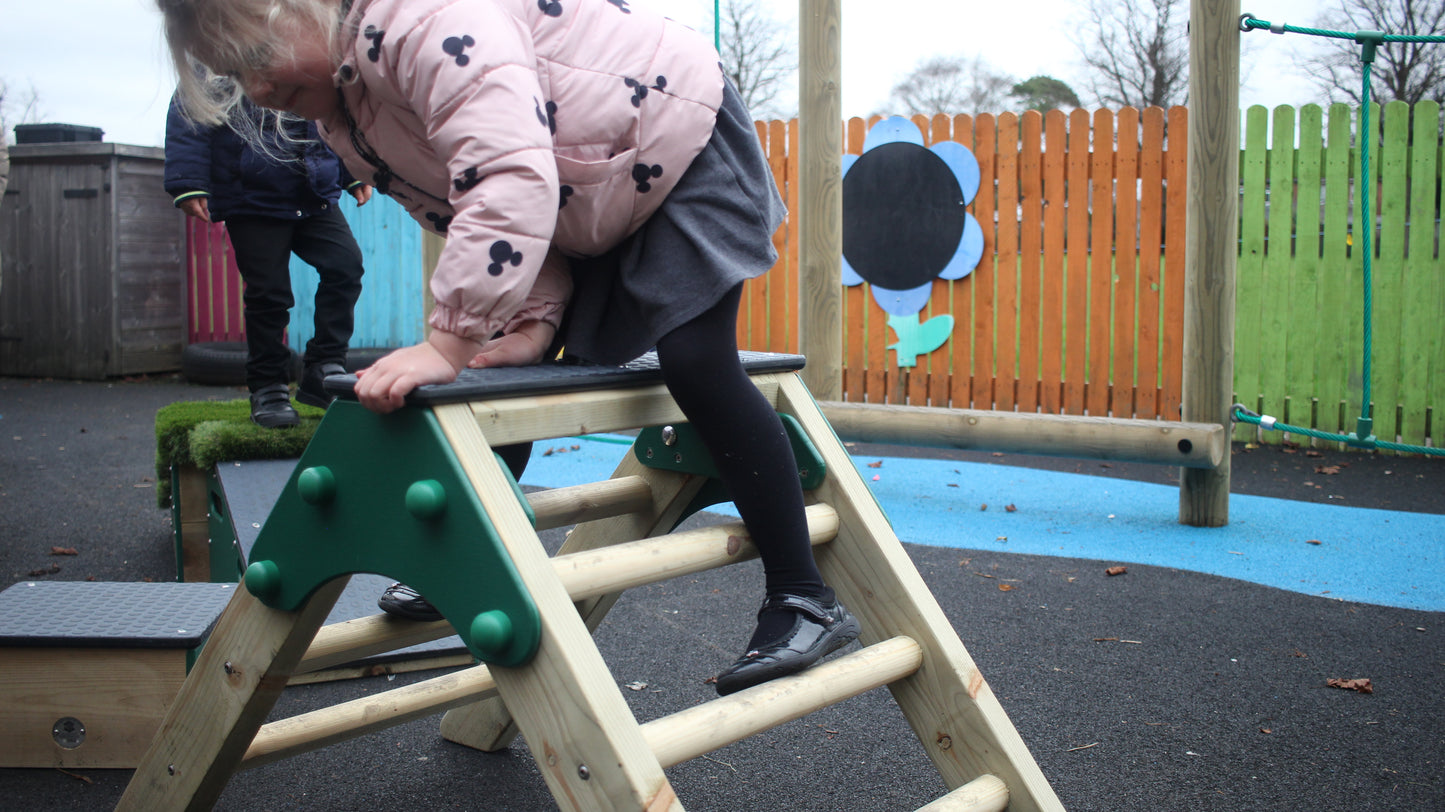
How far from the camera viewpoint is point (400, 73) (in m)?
1.32

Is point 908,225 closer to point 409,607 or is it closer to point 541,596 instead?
point 409,607

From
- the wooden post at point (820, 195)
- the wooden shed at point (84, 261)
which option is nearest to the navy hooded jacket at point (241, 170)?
the wooden post at point (820, 195)

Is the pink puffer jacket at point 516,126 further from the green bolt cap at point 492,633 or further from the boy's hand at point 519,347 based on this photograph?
the green bolt cap at point 492,633

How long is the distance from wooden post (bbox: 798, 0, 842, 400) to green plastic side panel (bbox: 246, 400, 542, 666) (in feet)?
10.5

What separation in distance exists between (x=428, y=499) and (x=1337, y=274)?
5.61 metres

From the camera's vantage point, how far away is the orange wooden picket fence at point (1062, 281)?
475 cm

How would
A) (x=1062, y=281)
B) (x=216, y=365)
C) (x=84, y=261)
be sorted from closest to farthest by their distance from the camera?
(x=1062, y=281) < (x=216, y=365) < (x=84, y=261)

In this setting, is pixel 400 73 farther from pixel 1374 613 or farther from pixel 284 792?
pixel 1374 613

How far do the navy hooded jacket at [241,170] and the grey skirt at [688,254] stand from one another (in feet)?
7.13

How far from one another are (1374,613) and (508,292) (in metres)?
2.63

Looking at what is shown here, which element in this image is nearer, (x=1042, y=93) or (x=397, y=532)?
(x=397, y=532)

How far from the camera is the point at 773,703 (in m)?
1.34

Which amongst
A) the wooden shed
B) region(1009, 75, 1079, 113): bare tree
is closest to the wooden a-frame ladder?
the wooden shed

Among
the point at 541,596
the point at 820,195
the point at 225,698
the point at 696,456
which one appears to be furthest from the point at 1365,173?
the point at 225,698
